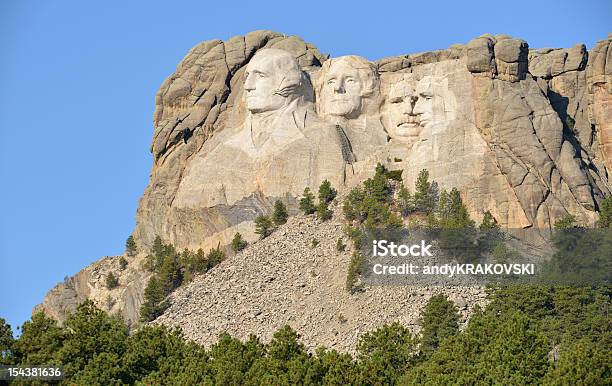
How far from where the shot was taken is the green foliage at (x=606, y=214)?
400 ft

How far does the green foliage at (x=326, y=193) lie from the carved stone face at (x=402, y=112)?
457 cm

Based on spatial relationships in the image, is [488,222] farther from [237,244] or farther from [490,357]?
[490,357]

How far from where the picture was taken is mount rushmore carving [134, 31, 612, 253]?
409 ft

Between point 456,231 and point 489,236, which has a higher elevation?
point 456,231

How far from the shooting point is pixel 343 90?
130 metres

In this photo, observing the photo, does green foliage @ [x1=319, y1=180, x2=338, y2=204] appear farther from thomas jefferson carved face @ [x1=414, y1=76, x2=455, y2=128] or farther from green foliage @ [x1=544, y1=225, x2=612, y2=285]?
green foliage @ [x1=544, y1=225, x2=612, y2=285]

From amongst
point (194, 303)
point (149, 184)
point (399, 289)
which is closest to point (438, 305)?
point (399, 289)

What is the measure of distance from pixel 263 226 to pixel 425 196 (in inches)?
277

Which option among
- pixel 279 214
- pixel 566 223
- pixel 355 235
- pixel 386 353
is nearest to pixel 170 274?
pixel 279 214

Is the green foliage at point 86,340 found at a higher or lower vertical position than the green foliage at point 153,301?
lower

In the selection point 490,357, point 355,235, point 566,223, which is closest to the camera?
point 490,357

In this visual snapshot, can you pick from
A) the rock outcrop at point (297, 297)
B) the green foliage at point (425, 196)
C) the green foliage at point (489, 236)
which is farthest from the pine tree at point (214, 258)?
the green foliage at point (489, 236)

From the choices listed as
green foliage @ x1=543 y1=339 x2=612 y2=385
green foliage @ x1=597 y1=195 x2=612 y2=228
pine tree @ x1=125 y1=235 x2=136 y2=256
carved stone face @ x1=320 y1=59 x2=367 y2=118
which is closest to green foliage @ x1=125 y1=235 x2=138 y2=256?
pine tree @ x1=125 y1=235 x2=136 y2=256

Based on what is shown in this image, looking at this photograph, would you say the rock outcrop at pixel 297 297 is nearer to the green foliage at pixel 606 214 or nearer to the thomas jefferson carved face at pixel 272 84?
the thomas jefferson carved face at pixel 272 84
